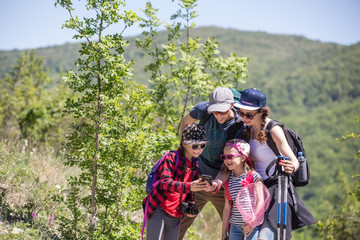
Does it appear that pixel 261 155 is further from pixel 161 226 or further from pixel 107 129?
pixel 107 129

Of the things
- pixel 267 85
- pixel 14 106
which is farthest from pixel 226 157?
pixel 267 85

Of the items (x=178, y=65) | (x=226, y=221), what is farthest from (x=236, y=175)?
(x=178, y=65)

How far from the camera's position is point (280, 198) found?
10.4ft

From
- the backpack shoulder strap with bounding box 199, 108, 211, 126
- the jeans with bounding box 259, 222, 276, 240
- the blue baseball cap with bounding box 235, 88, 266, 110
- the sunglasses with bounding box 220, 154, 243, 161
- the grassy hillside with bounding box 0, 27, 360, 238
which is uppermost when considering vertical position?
the blue baseball cap with bounding box 235, 88, 266, 110

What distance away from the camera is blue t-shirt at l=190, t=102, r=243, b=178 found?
147 inches

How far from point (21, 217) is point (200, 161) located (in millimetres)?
2681

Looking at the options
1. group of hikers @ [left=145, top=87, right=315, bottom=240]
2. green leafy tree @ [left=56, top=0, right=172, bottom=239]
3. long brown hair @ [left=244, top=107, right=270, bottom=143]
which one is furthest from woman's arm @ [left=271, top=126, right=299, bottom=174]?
green leafy tree @ [left=56, top=0, right=172, bottom=239]

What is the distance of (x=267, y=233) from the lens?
125 inches

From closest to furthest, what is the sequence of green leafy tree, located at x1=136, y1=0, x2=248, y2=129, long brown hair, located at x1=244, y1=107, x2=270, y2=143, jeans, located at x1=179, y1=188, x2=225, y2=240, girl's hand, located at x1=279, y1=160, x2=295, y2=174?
1. girl's hand, located at x1=279, y1=160, x2=295, y2=174
2. long brown hair, located at x1=244, y1=107, x2=270, y2=143
3. jeans, located at x1=179, y1=188, x2=225, y2=240
4. green leafy tree, located at x1=136, y1=0, x2=248, y2=129

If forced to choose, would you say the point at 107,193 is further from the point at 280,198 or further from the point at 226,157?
the point at 280,198

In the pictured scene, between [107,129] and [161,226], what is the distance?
1.39 meters

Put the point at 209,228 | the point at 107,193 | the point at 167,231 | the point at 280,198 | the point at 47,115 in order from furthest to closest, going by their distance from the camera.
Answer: the point at 47,115 → the point at 209,228 → the point at 107,193 → the point at 167,231 → the point at 280,198

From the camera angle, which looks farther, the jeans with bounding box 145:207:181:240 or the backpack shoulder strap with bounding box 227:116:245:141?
the backpack shoulder strap with bounding box 227:116:245:141

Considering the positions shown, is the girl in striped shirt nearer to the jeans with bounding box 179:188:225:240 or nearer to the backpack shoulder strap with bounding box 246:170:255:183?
the backpack shoulder strap with bounding box 246:170:255:183
